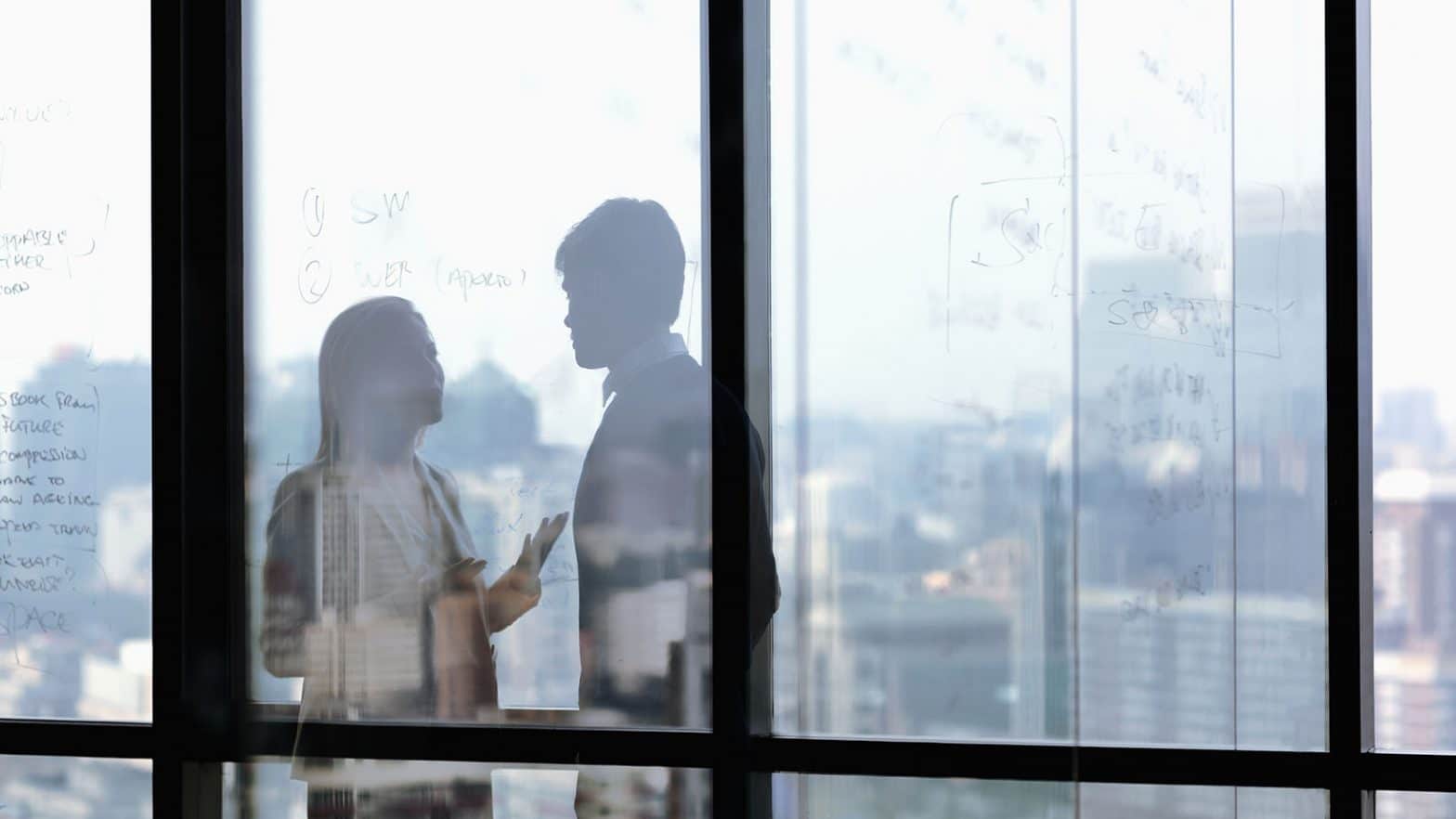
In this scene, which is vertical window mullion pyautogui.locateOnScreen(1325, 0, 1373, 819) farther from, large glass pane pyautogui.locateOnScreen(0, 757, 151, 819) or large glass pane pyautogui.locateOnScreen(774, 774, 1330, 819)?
large glass pane pyautogui.locateOnScreen(0, 757, 151, 819)

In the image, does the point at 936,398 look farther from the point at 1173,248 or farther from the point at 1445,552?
the point at 1445,552

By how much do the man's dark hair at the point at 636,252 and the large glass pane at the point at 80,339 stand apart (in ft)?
2.14

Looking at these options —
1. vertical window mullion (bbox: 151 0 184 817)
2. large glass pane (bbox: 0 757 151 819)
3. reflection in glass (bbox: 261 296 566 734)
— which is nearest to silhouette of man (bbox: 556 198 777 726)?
reflection in glass (bbox: 261 296 566 734)

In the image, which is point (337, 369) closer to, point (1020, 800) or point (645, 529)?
point (645, 529)

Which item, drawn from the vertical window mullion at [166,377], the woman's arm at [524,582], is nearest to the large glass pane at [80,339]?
the vertical window mullion at [166,377]

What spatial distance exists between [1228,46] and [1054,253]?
13.7 inches

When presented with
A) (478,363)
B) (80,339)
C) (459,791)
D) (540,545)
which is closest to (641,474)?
(540,545)

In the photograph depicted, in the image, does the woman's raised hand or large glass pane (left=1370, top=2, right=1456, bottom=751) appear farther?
the woman's raised hand

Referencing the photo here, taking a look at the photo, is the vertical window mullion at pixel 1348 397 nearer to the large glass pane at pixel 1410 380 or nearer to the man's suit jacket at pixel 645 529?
the large glass pane at pixel 1410 380

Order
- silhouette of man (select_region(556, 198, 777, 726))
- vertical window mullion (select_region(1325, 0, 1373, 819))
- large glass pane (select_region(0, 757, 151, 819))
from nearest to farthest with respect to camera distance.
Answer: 1. vertical window mullion (select_region(1325, 0, 1373, 819))
2. silhouette of man (select_region(556, 198, 777, 726))
3. large glass pane (select_region(0, 757, 151, 819))

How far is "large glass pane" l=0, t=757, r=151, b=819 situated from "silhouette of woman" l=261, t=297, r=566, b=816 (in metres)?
0.27

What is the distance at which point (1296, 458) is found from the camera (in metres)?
1.54

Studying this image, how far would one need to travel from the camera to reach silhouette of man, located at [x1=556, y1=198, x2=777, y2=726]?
1.61m

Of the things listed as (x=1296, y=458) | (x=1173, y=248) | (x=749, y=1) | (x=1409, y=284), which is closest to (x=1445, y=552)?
(x=1296, y=458)
